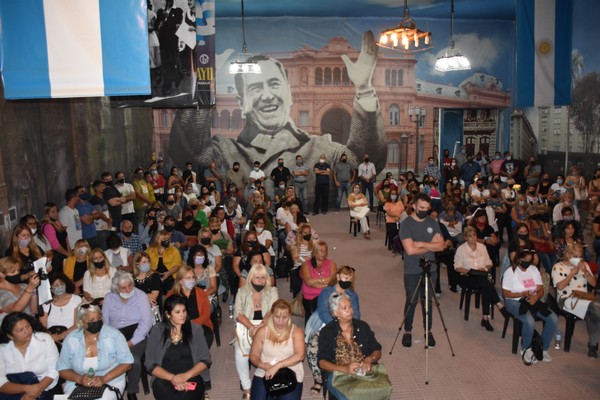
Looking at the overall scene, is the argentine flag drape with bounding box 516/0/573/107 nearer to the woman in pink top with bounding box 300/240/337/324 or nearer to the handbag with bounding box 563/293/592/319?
the handbag with bounding box 563/293/592/319

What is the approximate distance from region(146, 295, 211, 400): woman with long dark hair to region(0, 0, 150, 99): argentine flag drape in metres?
2.05

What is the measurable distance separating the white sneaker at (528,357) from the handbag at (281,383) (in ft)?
9.90

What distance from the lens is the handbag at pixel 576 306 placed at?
6366 mm

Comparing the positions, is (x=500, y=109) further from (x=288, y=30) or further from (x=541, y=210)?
(x=541, y=210)

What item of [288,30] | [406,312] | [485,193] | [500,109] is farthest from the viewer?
[500,109]

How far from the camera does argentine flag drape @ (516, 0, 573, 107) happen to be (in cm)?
935

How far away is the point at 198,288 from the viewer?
5.95m

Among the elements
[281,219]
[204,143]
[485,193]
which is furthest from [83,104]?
[485,193]

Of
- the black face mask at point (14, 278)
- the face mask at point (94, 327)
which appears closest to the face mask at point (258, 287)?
the face mask at point (94, 327)

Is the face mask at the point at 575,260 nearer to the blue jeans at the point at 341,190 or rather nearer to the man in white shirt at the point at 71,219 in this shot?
the man in white shirt at the point at 71,219

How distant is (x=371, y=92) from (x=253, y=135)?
13.3ft

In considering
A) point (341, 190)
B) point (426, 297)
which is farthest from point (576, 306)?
point (341, 190)

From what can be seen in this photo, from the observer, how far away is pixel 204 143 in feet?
56.6

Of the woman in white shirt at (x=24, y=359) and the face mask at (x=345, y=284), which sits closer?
the woman in white shirt at (x=24, y=359)
